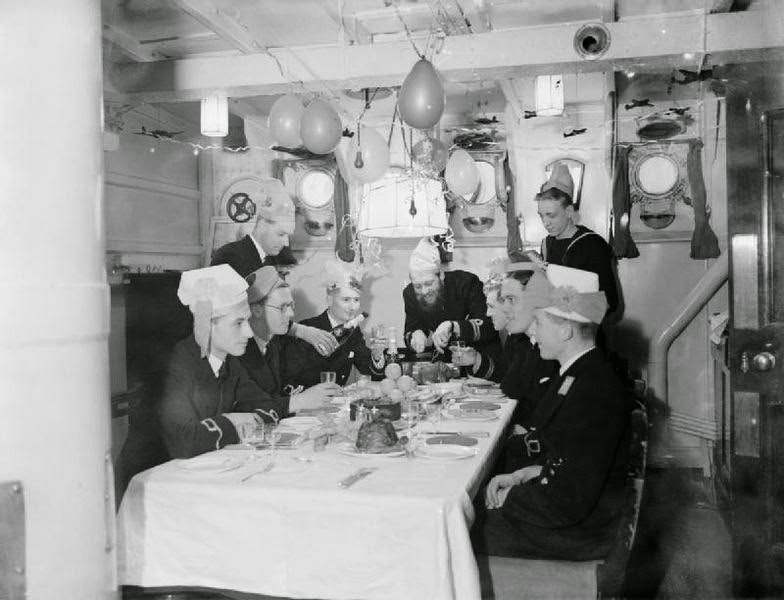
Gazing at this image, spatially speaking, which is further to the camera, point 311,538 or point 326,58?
point 326,58

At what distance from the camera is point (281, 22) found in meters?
2.98

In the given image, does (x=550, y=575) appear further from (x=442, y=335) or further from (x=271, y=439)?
(x=442, y=335)

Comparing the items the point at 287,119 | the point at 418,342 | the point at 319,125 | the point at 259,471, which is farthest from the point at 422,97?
the point at 418,342

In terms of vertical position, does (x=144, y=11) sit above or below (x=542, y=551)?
above

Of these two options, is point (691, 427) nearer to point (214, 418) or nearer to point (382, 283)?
point (382, 283)

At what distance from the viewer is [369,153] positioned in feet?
9.39

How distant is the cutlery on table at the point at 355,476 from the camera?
1418mm

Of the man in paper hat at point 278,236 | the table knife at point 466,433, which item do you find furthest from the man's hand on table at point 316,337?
the table knife at point 466,433

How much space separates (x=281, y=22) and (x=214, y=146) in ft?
2.16

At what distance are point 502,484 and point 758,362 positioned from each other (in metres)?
0.83

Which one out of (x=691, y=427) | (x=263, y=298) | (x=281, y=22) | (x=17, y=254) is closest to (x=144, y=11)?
(x=281, y=22)

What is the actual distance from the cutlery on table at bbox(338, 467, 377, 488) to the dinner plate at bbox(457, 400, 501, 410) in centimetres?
90

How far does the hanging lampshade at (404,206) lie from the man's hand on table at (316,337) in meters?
0.64

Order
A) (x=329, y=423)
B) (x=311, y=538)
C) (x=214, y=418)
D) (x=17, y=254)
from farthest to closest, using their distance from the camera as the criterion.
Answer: (x=329, y=423) < (x=214, y=418) < (x=311, y=538) < (x=17, y=254)
